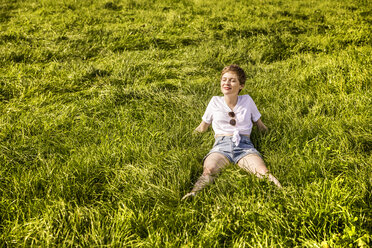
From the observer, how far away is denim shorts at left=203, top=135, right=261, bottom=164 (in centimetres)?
263

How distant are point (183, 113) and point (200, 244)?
6.90 ft

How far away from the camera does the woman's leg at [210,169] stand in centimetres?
226

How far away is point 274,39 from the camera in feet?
19.0

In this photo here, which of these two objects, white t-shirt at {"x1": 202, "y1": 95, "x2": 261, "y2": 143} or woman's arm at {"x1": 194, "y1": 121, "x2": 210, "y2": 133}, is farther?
woman's arm at {"x1": 194, "y1": 121, "x2": 210, "y2": 133}

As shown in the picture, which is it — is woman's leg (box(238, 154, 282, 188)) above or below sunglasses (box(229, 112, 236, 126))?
below

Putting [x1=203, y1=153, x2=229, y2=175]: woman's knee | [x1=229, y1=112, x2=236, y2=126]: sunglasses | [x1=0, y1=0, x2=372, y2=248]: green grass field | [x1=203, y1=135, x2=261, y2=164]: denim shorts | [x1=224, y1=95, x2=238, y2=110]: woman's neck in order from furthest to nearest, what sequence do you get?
[x1=224, y1=95, x2=238, y2=110]: woman's neck → [x1=229, y1=112, x2=236, y2=126]: sunglasses → [x1=203, y1=135, x2=261, y2=164]: denim shorts → [x1=203, y1=153, x2=229, y2=175]: woman's knee → [x1=0, y1=0, x2=372, y2=248]: green grass field

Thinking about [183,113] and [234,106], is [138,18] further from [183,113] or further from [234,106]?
[234,106]

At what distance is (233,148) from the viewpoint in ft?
8.82

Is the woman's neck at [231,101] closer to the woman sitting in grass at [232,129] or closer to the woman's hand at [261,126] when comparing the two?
the woman sitting in grass at [232,129]

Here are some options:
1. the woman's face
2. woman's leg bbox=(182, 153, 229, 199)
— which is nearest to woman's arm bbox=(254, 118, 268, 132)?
the woman's face

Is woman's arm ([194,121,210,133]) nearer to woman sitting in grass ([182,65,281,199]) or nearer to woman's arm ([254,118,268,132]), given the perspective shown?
woman sitting in grass ([182,65,281,199])

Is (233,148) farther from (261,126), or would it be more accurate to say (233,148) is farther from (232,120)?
(261,126)

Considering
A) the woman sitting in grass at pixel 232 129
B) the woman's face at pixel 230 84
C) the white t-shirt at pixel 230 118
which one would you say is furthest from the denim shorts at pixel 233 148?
the woman's face at pixel 230 84

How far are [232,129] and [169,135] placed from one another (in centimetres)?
77
